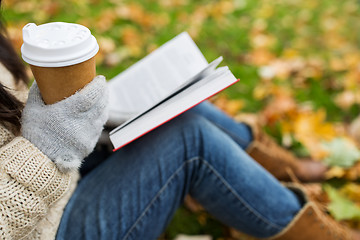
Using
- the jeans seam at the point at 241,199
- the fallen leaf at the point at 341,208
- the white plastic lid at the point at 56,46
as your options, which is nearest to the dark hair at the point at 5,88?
the white plastic lid at the point at 56,46

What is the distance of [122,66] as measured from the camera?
2.14 m

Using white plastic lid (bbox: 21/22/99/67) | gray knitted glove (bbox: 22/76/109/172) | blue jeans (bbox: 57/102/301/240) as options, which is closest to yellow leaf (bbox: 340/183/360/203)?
blue jeans (bbox: 57/102/301/240)

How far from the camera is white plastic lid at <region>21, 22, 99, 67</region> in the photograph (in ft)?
2.13

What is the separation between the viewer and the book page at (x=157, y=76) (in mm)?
1194

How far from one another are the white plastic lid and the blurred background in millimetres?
934

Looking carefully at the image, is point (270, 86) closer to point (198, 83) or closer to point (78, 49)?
point (198, 83)

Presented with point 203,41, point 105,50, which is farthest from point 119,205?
point 203,41

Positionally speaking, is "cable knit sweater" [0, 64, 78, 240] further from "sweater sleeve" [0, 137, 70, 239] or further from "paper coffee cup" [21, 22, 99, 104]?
"paper coffee cup" [21, 22, 99, 104]

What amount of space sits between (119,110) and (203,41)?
1.31m

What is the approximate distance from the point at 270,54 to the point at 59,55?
5.79ft

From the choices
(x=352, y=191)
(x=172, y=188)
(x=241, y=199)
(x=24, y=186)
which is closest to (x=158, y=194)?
(x=172, y=188)

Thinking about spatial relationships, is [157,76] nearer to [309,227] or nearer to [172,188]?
[172,188]

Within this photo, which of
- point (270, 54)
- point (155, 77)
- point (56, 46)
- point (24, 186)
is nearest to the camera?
point (56, 46)

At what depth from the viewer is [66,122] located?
77cm
